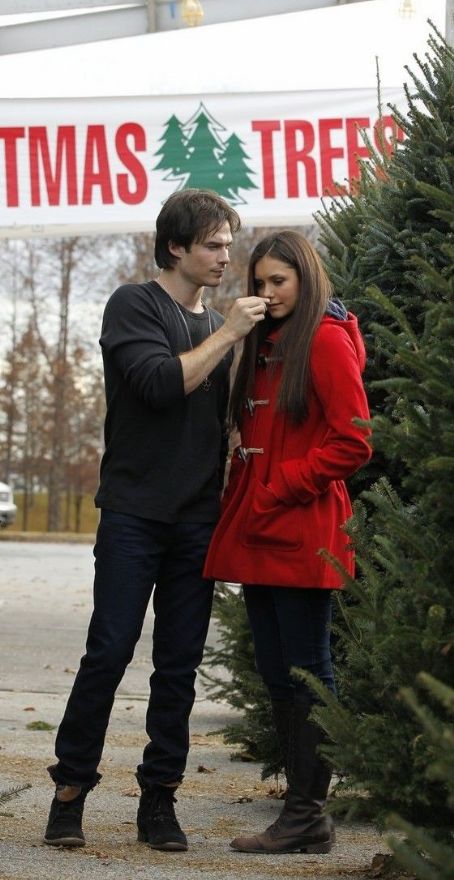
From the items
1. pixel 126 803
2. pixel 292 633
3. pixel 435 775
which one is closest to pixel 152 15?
pixel 126 803

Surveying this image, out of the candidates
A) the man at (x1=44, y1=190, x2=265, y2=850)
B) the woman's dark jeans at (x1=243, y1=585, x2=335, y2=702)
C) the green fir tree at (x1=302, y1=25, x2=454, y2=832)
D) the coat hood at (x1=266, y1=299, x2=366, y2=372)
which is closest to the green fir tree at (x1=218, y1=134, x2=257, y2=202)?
the man at (x1=44, y1=190, x2=265, y2=850)

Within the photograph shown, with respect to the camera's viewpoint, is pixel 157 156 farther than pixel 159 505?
Yes

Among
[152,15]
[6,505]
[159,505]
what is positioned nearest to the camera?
[159,505]

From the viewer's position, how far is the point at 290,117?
973 centimetres

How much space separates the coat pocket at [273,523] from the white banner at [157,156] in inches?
221

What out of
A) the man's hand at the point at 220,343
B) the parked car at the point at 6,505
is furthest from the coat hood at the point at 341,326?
the parked car at the point at 6,505

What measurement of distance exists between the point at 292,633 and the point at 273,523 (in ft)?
1.09

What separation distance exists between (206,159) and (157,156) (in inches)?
13.3

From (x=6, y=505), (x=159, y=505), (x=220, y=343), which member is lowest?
(x=6, y=505)

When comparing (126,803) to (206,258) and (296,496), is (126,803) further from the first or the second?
(206,258)

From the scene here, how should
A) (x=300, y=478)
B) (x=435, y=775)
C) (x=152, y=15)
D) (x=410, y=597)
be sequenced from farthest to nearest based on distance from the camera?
(x=152, y=15)
(x=300, y=478)
(x=410, y=597)
(x=435, y=775)

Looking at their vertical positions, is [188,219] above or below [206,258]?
above

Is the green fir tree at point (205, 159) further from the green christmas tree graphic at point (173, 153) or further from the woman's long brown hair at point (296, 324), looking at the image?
the woman's long brown hair at point (296, 324)

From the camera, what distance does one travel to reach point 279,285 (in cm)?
421
